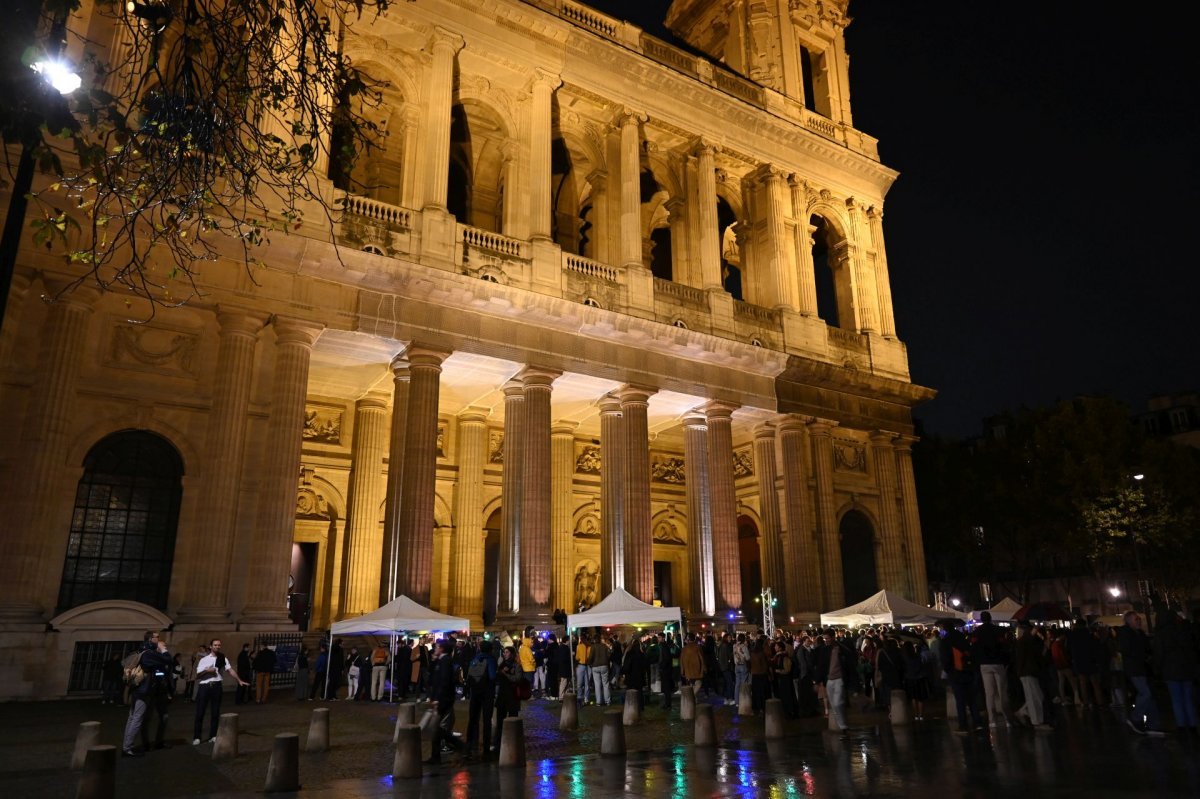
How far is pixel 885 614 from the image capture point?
19781 millimetres

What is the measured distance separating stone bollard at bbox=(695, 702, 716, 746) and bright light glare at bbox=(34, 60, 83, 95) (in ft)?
31.7

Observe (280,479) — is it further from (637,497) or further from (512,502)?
(637,497)

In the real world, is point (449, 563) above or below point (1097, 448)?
below

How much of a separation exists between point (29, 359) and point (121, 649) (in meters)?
6.27

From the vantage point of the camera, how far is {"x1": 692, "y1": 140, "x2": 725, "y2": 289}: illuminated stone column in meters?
26.9

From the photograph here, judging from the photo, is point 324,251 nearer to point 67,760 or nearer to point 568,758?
point 67,760

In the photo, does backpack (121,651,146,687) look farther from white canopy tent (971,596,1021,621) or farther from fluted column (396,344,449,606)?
white canopy tent (971,596,1021,621)

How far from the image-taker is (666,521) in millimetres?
30484

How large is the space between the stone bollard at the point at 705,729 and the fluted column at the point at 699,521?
42.6 ft

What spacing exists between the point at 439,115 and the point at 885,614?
17.9 metres

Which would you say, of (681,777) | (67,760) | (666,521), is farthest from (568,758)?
(666,521)

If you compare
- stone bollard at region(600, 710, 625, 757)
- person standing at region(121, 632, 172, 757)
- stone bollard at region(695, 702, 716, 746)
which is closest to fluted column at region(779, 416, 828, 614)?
stone bollard at region(695, 702, 716, 746)

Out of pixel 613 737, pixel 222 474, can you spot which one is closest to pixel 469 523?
pixel 222 474

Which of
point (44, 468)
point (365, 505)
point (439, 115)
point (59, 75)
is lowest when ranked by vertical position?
point (44, 468)
